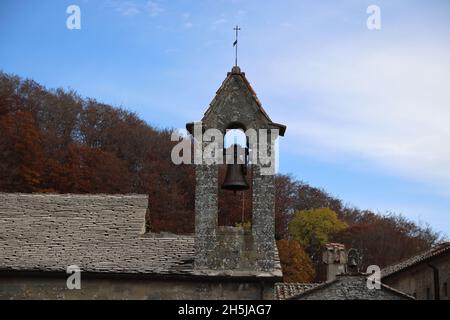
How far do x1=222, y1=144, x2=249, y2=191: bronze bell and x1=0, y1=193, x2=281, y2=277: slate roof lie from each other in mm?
1729

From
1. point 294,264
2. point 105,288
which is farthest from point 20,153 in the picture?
point 105,288

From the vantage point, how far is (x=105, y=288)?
1526cm

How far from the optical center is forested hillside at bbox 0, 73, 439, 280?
42969 millimetres

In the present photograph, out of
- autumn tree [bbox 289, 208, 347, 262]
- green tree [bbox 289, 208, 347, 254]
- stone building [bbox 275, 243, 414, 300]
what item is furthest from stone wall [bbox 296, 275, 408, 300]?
green tree [bbox 289, 208, 347, 254]

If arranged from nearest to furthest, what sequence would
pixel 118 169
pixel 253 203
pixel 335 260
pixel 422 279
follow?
pixel 253 203 → pixel 335 260 → pixel 422 279 → pixel 118 169

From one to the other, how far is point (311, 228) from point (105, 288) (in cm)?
3724

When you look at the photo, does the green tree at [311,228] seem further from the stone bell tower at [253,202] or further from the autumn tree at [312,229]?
the stone bell tower at [253,202]

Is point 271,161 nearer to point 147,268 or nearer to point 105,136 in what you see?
point 147,268

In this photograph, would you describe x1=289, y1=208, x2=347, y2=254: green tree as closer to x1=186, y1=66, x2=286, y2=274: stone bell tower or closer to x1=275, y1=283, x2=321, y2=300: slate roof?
x1=275, y1=283, x2=321, y2=300: slate roof

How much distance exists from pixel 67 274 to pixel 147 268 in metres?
1.71

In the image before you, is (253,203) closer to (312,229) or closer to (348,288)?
(348,288)

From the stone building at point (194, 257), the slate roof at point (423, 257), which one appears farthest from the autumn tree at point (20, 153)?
the stone building at point (194, 257)
